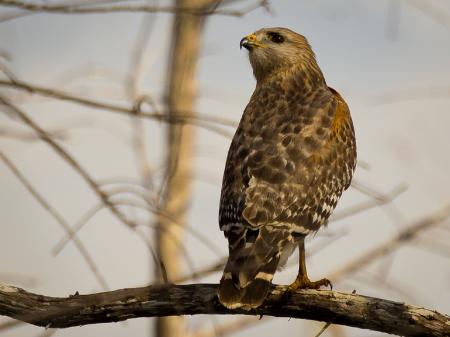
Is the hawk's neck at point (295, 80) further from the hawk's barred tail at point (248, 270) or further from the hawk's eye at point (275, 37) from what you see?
the hawk's barred tail at point (248, 270)

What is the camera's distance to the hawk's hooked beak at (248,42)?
8.33 m

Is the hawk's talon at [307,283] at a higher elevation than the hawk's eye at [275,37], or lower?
lower

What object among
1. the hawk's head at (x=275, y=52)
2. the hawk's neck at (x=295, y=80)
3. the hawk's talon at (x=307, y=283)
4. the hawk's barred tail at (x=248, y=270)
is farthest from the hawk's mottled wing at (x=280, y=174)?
the hawk's head at (x=275, y=52)

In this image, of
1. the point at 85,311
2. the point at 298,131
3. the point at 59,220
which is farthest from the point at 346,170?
the point at 59,220

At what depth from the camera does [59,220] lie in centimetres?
461

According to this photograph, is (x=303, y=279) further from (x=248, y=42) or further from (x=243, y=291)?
(x=248, y=42)

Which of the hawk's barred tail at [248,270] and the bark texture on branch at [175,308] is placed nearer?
the bark texture on branch at [175,308]

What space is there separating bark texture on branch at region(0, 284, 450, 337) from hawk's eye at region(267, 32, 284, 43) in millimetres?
3563

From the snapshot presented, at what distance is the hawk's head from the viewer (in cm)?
841

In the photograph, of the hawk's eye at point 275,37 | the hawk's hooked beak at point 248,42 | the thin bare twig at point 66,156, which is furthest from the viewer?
the hawk's eye at point 275,37

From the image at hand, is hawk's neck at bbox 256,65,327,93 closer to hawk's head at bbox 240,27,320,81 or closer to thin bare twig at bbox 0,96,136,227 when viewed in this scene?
hawk's head at bbox 240,27,320,81

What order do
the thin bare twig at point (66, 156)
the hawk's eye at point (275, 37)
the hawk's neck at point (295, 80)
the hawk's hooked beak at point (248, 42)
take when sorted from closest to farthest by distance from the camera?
the thin bare twig at point (66, 156), the hawk's neck at point (295, 80), the hawk's hooked beak at point (248, 42), the hawk's eye at point (275, 37)

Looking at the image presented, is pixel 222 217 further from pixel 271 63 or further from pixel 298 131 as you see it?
pixel 271 63

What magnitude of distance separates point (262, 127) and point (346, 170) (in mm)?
815
